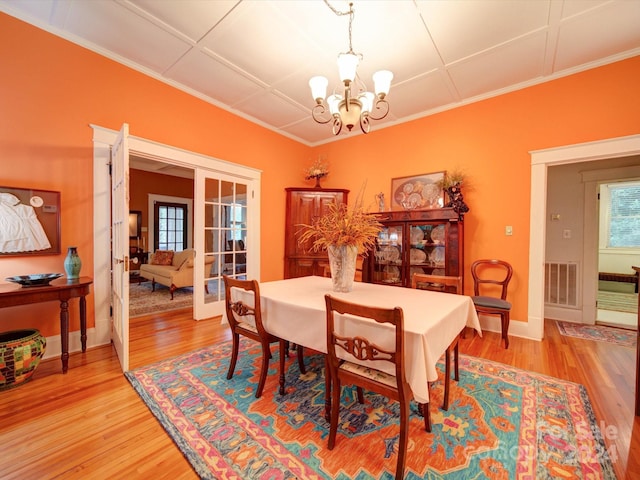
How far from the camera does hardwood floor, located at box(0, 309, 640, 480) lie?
134cm

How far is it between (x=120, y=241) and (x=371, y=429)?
2467mm

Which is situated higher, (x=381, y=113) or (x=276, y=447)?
(x=381, y=113)

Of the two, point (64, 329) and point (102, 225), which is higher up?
point (102, 225)

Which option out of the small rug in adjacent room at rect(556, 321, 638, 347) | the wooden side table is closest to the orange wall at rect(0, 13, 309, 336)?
the wooden side table

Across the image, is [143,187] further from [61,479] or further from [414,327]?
[414,327]

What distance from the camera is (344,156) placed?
468 centimetres

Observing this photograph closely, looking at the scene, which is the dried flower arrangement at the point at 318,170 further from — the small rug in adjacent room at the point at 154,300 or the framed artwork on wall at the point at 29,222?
the framed artwork on wall at the point at 29,222

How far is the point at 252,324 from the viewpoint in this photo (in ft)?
6.75

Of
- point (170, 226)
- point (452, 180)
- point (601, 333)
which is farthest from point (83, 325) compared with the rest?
point (601, 333)

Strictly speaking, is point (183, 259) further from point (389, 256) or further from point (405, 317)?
point (405, 317)

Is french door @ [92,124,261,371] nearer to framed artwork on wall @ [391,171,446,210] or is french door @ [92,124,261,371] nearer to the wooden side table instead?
the wooden side table

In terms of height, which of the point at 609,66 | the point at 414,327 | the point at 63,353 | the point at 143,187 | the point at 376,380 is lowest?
the point at 63,353

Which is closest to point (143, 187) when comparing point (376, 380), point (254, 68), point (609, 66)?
point (254, 68)

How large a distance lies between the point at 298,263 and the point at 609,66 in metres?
4.38
